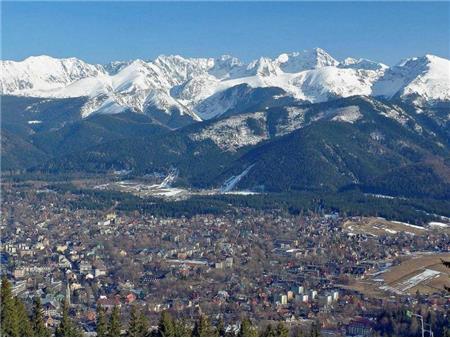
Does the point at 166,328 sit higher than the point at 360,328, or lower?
higher

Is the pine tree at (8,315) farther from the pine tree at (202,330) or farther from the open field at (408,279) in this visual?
the open field at (408,279)

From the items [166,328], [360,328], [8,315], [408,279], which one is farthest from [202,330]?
[408,279]

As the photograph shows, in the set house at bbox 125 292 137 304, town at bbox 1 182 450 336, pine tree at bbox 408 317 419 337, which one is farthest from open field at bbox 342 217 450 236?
pine tree at bbox 408 317 419 337

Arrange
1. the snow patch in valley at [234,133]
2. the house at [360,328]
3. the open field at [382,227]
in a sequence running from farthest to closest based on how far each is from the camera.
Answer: the snow patch in valley at [234,133] → the open field at [382,227] → the house at [360,328]

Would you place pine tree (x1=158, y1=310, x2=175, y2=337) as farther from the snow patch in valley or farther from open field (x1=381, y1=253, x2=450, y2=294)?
the snow patch in valley

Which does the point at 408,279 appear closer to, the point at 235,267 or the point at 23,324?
the point at 235,267

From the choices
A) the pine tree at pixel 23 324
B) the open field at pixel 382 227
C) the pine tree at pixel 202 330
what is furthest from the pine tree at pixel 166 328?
the open field at pixel 382 227
